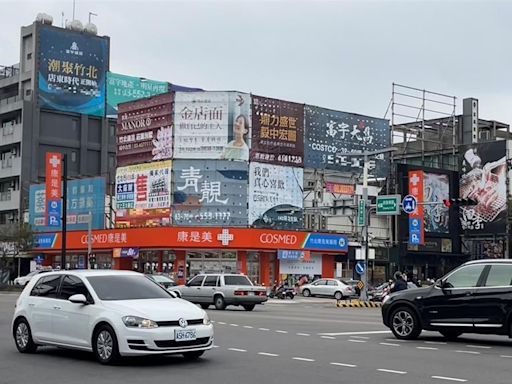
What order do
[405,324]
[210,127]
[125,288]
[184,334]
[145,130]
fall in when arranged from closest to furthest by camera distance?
[184,334], [125,288], [405,324], [210,127], [145,130]

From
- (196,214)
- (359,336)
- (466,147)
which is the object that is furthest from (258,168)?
(359,336)

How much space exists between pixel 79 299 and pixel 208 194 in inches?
1519

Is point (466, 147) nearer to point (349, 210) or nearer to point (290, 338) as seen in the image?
point (349, 210)

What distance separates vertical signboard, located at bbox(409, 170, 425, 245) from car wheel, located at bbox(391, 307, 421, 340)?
135ft

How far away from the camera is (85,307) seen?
484 inches

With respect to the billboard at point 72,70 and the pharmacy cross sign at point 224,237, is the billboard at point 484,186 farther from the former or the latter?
the billboard at point 72,70

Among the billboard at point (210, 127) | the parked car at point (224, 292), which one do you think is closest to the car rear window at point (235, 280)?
the parked car at point (224, 292)

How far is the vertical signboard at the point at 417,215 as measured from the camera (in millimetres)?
57875

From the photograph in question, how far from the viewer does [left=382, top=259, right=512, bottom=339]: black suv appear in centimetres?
1534

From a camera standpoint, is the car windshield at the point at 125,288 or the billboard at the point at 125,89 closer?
the car windshield at the point at 125,288

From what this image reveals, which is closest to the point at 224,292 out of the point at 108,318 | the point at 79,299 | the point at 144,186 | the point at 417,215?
the point at 79,299

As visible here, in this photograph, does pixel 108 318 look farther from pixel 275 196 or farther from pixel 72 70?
pixel 72 70

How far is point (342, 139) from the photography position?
188 feet

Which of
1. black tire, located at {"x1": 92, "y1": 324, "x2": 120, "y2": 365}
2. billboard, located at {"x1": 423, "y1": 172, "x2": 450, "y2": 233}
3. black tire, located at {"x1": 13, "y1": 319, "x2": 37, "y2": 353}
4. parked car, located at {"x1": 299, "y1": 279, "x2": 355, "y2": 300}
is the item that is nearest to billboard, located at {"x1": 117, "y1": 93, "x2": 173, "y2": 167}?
parked car, located at {"x1": 299, "y1": 279, "x2": 355, "y2": 300}
